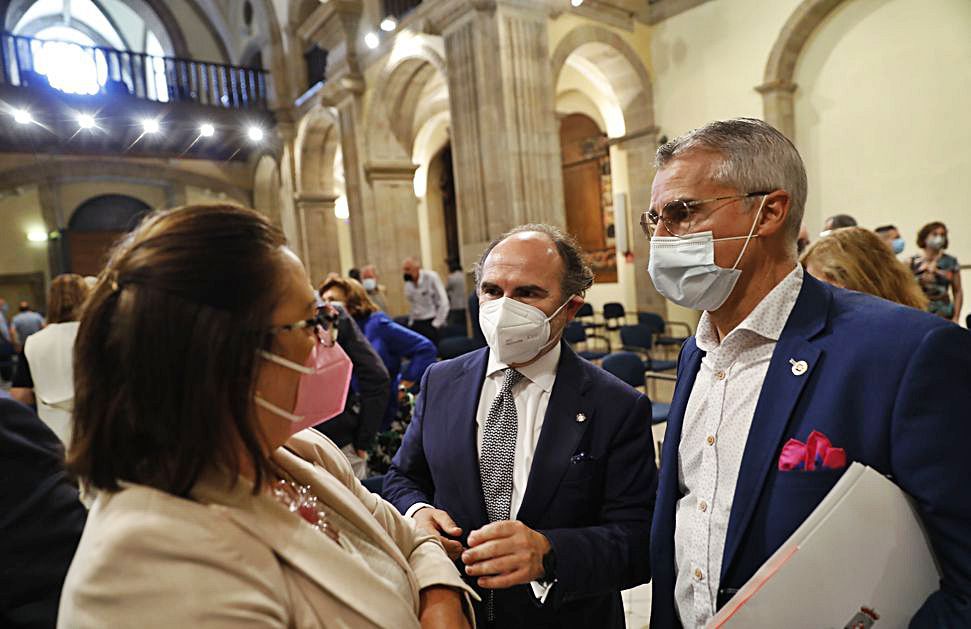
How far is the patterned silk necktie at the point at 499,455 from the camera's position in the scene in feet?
5.16

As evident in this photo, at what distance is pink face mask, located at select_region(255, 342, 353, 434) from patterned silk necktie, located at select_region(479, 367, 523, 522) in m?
0.55

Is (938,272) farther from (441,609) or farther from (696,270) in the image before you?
(441,609)

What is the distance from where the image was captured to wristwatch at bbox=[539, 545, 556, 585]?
4.36 feet

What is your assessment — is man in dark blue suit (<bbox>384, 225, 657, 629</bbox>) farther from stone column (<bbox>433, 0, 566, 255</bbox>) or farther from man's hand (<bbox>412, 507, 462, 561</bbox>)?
stone column (<bbox>433, 0, 566, 255</bbox>)

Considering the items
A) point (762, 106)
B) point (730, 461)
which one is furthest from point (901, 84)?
point (730, 461)

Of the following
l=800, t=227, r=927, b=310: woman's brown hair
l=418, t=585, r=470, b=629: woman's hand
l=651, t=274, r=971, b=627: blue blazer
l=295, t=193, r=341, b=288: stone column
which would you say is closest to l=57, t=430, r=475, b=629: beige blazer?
l=418, t=585, r=470, b=629: woman's hand

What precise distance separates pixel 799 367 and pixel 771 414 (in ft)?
0.35

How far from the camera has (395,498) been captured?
1.71 meters

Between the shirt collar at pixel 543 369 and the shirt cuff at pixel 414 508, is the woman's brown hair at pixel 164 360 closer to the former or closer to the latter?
the shirt cuff at pixel 414 508

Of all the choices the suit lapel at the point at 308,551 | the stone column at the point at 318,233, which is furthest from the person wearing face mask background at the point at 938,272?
the stone column at the point at 318,233

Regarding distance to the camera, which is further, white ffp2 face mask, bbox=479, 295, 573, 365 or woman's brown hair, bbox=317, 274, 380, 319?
woman's brown hair, bbox=317, 274, 380, 319

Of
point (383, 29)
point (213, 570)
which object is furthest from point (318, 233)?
point (213, 570)

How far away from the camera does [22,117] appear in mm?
12172

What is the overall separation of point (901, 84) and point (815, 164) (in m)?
1.28
